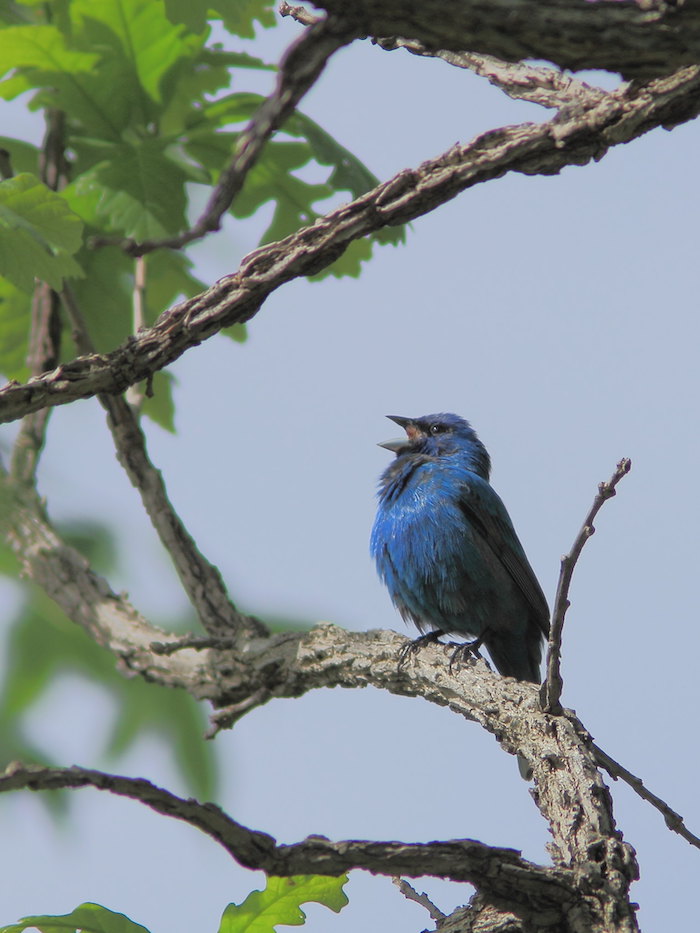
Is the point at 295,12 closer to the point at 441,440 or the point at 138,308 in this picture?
the point at 138,308

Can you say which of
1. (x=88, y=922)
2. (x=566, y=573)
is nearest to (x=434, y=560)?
(x=566, y=573)

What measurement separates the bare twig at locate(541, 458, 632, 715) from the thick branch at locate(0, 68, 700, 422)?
0.97 meters

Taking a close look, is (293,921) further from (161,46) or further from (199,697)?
(161,46)

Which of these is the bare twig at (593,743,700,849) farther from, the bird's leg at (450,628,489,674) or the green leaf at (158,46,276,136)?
the green leaf at (158,46,276,136)

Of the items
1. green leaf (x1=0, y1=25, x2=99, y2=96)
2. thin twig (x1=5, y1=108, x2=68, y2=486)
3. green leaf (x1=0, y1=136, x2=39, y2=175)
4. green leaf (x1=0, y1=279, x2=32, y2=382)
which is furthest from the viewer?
green leaf (x1=0, y1=279, x2=32, y2=382)

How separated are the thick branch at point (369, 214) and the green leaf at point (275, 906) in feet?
5.55

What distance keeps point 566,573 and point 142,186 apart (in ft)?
11.8

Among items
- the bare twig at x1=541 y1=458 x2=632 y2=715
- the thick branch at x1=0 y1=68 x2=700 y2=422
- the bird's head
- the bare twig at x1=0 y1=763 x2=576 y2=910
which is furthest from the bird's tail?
the thick branch at x1=0 y1=68 x2=700 y2=422

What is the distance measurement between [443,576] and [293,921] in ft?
11.5

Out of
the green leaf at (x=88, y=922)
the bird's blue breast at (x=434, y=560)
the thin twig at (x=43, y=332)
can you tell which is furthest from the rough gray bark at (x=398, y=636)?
the bird's blue breast at (x=434, y=560)

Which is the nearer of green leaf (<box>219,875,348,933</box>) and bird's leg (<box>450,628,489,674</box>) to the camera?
green leaf (<box>219,875,348,933</box>)

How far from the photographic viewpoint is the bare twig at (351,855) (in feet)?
8.50

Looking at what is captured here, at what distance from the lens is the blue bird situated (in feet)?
21.8

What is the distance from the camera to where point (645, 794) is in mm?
3613
